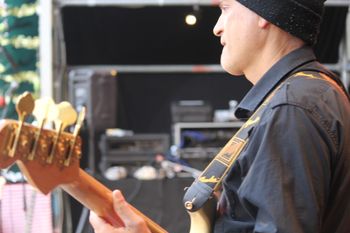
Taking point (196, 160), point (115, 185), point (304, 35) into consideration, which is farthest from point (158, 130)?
point (304, 35)

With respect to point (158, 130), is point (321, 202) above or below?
above

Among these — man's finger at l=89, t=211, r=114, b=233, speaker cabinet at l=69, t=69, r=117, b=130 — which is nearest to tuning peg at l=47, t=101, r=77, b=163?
man's finger at l=89, t=211, r=114, b=233

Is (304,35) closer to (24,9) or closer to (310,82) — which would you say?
(310,82)

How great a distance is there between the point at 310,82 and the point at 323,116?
0.33 feet

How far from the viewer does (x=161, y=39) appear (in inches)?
220

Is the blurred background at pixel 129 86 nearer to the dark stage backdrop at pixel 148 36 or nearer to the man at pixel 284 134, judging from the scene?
the dark stage backdrop at pixel 148 36

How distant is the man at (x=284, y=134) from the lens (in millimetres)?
1040

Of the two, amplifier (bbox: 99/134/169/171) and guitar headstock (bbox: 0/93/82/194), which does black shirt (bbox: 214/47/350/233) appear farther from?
amplifier (bbox: 99/134/169/171)

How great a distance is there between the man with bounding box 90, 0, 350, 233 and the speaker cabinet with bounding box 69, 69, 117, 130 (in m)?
3.27

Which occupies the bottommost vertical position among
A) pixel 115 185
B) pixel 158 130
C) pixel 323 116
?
pixel 158 130

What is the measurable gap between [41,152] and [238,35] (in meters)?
0.55

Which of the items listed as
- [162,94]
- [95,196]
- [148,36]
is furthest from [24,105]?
[162,94]

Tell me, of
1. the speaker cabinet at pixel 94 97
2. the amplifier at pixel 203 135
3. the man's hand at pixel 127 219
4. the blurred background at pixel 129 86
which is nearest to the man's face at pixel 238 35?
the man's hand at pixel 127 219

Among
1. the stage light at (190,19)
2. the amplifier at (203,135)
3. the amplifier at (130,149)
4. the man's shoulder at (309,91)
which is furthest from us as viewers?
the stage light at (190,19)
